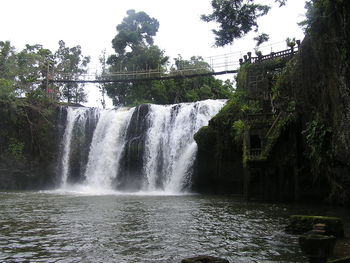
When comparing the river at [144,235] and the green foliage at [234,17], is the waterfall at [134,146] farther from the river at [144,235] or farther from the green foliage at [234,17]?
the river at [144,235]

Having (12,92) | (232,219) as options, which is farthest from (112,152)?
(232,219)

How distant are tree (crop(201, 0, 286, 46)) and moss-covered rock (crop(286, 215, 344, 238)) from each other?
36.0 ft

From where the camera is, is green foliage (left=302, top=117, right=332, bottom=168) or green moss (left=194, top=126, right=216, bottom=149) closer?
green foliage (left=302, top=117, right=332, bottom=168)

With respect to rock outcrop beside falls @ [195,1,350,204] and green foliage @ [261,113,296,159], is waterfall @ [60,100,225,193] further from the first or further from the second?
green foliage @ [261,113,296,159]

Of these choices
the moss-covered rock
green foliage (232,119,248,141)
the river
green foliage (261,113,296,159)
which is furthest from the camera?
green foliage (232,119,248,141)

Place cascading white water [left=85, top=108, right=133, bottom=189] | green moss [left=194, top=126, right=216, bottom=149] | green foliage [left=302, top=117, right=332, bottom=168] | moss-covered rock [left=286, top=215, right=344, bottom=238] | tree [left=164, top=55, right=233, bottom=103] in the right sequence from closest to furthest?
1. moss-covered rock [left=286, top=215, right=344, bottom=238]
2. green foliage [left=302, top=117, right=332, bottom=168]
3. green moss [left=194, top=126, right=216, bottom=149]
4. cascading white water [left=85, top=108, right=133, bottom=189]
5. tree [left=164, top=55, right=233, bottom=103]

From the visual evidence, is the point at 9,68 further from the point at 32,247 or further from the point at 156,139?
the point at 32,247

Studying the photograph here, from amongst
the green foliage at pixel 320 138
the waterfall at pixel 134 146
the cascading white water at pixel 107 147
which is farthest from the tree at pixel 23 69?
the green foliage at pixel 320 138

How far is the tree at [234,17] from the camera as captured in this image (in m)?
17.1

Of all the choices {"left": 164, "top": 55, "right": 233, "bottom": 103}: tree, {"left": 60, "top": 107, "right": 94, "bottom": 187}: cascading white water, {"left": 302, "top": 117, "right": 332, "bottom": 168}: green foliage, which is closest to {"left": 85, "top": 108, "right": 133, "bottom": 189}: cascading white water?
{"left": 60, "top": 107, "right": 94, "bottom": 187}: cascading white water

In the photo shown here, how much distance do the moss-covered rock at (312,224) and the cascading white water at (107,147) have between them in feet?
65.0

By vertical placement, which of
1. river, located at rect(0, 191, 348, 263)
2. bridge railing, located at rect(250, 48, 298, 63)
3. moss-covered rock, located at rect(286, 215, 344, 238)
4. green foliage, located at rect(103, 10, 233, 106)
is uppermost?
green foliage, located at rect(103, 10, 233, 106)

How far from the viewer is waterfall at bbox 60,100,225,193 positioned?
984 inches

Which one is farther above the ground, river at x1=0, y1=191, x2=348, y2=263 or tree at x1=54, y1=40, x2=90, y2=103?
tree at x1=54, y1=40, x2=90, y2=103
